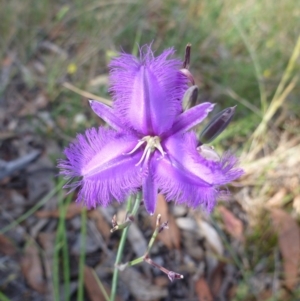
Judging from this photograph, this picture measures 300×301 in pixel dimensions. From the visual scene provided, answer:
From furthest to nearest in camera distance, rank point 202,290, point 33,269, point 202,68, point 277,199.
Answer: point 202,68
point 277,199
point 202,290
point 33,269

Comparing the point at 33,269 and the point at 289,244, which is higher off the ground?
the point at 33,269

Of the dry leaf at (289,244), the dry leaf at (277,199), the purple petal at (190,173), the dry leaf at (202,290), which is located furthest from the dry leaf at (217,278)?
the purple petal at (190,173)

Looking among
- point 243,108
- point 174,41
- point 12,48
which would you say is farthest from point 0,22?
point 243,108

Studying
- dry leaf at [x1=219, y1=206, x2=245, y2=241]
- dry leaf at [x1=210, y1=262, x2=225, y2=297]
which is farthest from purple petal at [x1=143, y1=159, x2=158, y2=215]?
dry leaf at [x1=219, y1=206, x2=245, y2=241]

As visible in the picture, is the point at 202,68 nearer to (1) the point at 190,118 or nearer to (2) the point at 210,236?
(2) the point at 210,236

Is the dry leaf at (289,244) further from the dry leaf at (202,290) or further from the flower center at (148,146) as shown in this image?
the flower center at (148,146)

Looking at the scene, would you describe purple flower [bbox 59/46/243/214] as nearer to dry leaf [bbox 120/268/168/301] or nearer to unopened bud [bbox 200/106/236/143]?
unopened bud [bbox 200/106/236/143]

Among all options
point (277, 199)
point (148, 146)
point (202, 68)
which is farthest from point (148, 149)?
point (202, 68)
